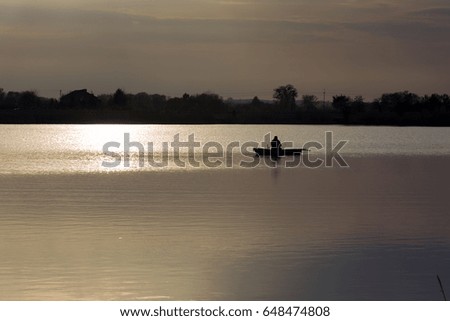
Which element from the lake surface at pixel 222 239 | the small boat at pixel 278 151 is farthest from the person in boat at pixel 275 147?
the lake surface at pixel 222 239

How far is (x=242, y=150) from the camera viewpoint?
2104 inches

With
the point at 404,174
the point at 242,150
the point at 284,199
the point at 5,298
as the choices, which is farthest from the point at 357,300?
the point at 242,150

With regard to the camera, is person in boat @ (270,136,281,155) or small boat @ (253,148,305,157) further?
small boat @ (253,148,305,157)

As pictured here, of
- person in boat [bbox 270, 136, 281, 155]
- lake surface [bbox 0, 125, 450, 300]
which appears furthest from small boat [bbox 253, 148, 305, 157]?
lake surface [bbox 0, 125, 450, 300]

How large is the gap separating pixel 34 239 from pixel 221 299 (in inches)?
194

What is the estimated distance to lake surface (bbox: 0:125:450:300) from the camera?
11453mm

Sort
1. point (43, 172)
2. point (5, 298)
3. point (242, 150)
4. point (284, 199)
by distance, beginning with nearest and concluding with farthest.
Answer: point (5, 298), point (284, 199), point (43, 172), point (242, 150)

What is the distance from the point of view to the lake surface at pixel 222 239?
11.5m

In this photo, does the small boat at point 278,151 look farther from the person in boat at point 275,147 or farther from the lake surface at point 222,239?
the lake surface at point 222,239

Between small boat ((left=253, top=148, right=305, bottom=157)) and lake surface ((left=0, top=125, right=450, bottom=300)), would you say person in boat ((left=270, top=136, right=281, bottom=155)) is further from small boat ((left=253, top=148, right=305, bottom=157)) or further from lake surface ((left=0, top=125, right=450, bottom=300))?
lake surface ((left=0, top=125, right=450, bottom=300))

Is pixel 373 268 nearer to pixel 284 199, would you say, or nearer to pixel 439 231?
pixel 439 231

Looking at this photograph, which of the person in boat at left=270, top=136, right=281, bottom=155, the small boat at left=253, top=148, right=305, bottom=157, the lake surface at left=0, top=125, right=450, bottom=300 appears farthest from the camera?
the small boat at left=253, top=148, right=305, bottom=157

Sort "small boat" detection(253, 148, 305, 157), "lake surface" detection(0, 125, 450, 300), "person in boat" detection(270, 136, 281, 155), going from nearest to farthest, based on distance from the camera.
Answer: "lake surface" detection(0, 125, 450, 300), "person in boat" detection(270, 136, 281, 155), "small boat" detection(253, 148, 305, 157)

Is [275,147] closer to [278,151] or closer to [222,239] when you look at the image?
[278,151]
